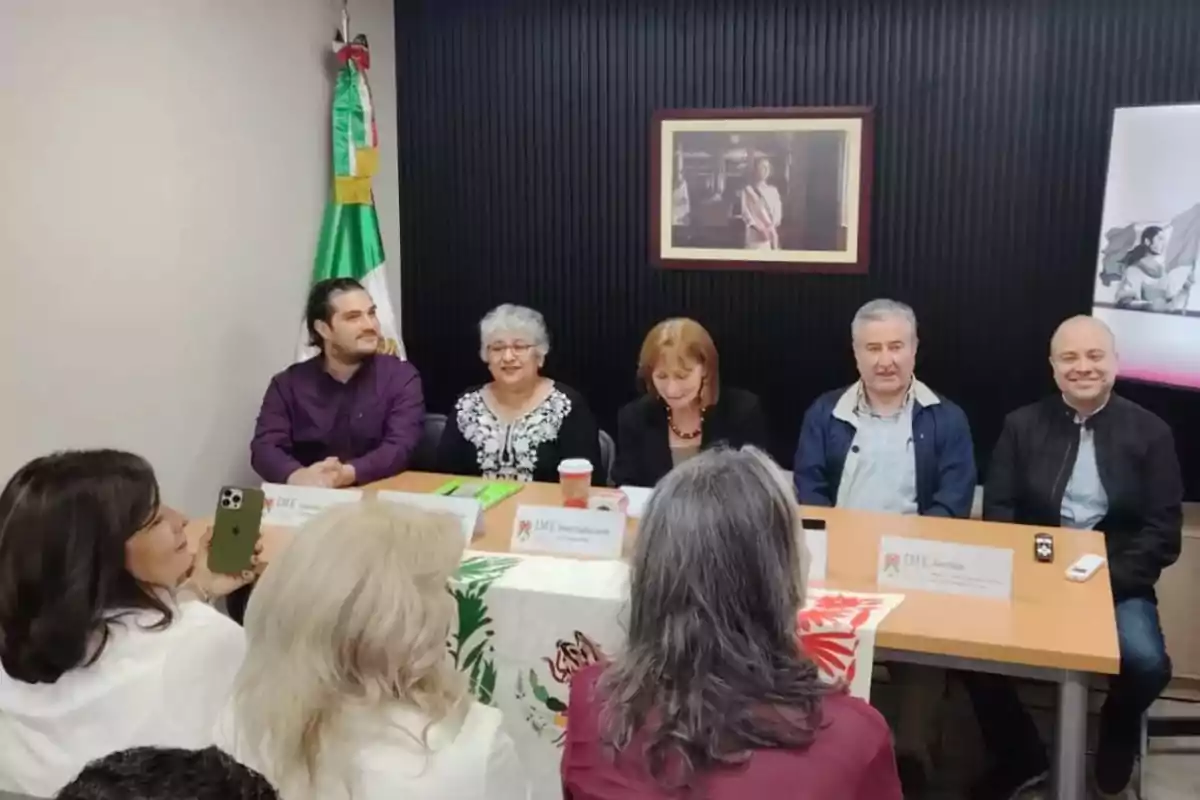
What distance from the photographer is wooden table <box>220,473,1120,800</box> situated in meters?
2.07

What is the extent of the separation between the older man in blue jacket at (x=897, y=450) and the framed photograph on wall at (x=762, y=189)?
2.71ft

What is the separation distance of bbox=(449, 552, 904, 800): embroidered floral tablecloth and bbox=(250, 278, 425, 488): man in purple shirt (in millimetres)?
1337

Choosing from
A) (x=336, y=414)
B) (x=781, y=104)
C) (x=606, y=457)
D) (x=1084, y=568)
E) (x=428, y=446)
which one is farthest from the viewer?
(x=781, y=104)

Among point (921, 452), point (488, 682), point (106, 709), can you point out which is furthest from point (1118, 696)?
point (106, 709)

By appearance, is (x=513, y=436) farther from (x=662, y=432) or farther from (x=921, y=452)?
(x=921, y=452)

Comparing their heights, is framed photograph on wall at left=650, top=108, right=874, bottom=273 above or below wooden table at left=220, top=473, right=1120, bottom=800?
above

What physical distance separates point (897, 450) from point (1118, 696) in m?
0.81

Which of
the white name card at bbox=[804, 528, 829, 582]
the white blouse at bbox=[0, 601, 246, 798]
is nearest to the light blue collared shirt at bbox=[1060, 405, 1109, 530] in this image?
the white name card at bbox=[804, 528, 829, 582]

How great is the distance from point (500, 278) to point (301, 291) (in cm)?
76

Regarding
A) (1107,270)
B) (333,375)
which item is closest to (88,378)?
(333,375)

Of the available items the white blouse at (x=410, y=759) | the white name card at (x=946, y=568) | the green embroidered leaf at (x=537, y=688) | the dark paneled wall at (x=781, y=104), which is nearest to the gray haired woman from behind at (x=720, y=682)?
the white blouse at (x=410, y=759)

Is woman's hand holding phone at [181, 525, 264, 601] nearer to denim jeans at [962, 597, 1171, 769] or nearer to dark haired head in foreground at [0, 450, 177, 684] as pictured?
dark haired head in foreground at [0, 450, 177, 684]

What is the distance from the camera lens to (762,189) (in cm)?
418

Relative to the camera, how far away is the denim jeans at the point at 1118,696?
2799 mm
